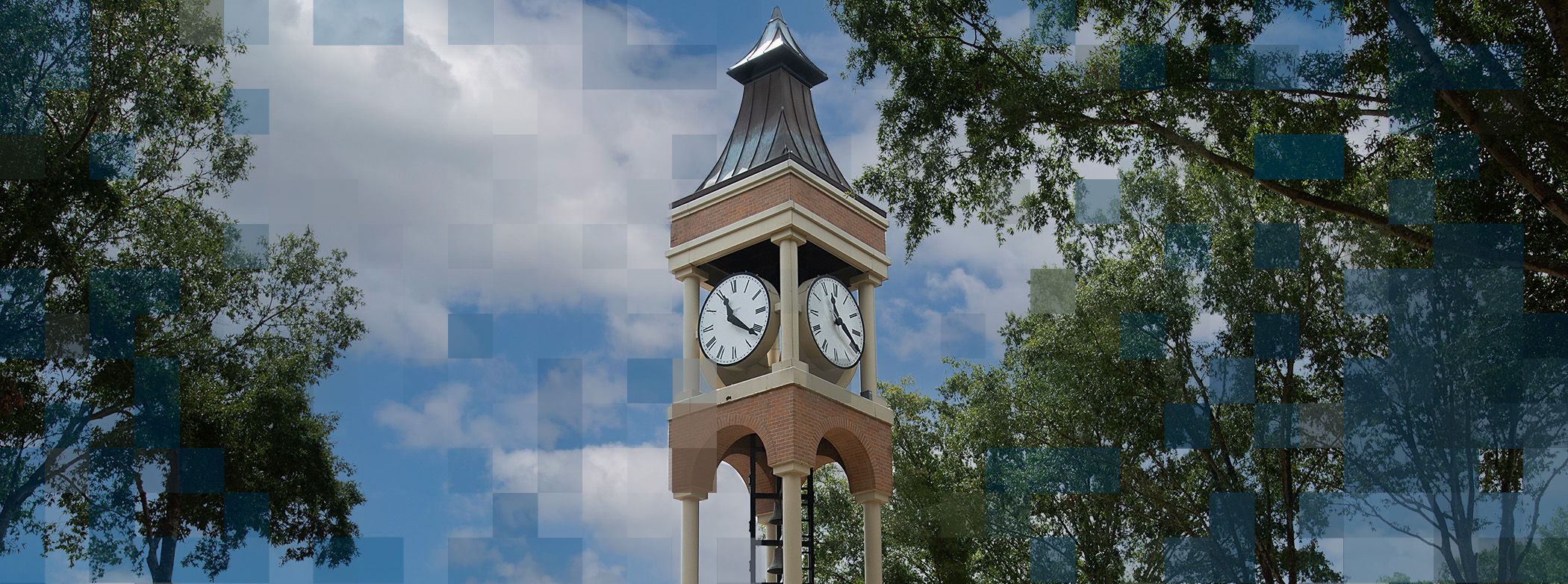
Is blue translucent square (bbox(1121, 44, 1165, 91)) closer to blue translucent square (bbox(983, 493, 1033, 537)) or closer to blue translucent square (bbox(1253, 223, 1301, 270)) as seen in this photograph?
blue translucent square (bbox(1253, 223, 1301, 270))

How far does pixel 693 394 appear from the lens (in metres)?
22.4

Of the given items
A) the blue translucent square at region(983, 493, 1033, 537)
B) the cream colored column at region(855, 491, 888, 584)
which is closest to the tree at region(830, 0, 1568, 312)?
the cream colored column at region(855, 491, 888, 584)

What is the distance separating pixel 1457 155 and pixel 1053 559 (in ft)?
45.8

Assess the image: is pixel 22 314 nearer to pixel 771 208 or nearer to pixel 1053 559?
pixel 771 208

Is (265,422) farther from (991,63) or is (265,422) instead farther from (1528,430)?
(1528,430)

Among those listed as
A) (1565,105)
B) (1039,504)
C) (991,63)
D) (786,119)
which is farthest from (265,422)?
(1565,105)

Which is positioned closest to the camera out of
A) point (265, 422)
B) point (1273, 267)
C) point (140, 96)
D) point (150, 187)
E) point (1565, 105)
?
point (1565, 105)

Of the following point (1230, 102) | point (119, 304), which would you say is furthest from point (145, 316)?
point (1230, 102)

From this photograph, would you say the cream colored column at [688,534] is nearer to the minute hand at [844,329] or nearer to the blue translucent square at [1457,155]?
the minute hand at [844,329]

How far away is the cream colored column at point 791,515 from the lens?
20.2m

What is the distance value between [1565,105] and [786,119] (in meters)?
11.5

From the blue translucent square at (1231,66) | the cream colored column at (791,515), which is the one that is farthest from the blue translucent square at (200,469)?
the blue translucent square at (1231,66)

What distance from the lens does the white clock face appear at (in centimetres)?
2178
